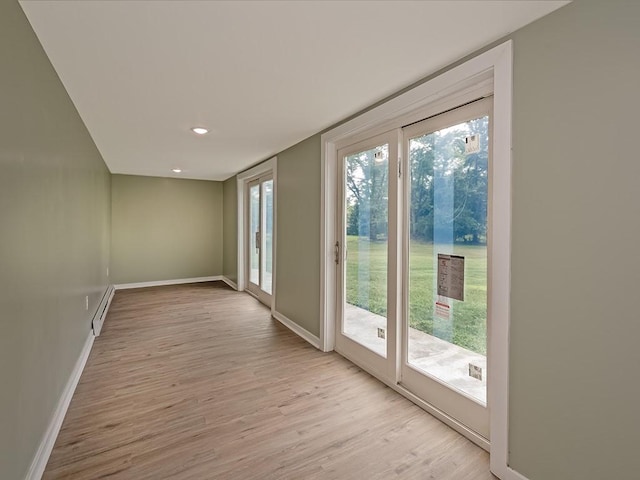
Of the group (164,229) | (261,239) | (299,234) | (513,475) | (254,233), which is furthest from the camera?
(164,229)

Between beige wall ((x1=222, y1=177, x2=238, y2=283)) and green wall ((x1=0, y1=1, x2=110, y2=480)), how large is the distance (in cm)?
376

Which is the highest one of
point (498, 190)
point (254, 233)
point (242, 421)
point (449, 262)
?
point (498, 190)

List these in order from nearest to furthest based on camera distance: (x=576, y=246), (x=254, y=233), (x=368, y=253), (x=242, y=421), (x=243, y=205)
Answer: (x=576, y=246)
(x=242, y=421)
(x=368, y=253)
(x=254, y=233)
(x=243, y=205)

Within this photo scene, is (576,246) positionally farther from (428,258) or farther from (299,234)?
(299,234)

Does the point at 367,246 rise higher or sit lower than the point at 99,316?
higher

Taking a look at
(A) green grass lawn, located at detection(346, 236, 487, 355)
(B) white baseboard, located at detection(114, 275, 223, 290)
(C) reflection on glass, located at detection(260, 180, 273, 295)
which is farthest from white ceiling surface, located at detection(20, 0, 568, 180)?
(B) white baseboard, located at detection(114, 275, 223, 290)

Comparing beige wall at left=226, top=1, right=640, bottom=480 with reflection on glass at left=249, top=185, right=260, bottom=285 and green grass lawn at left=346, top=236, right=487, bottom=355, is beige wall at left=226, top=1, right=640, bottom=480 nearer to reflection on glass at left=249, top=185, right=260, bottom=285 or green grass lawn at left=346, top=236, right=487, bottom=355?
green grass lawn at left=346, top=236, right=487, bottom=355

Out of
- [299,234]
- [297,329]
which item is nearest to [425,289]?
[299,234]

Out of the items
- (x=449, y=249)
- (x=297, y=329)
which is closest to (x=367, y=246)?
(x=449, y=249)

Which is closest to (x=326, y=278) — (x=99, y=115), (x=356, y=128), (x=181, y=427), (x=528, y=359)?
(x=356, y=128)

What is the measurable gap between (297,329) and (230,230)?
3.57 metres

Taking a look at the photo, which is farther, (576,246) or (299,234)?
(299,234)

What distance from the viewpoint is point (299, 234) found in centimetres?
388

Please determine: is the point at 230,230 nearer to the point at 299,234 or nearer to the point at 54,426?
the point at 299,234
